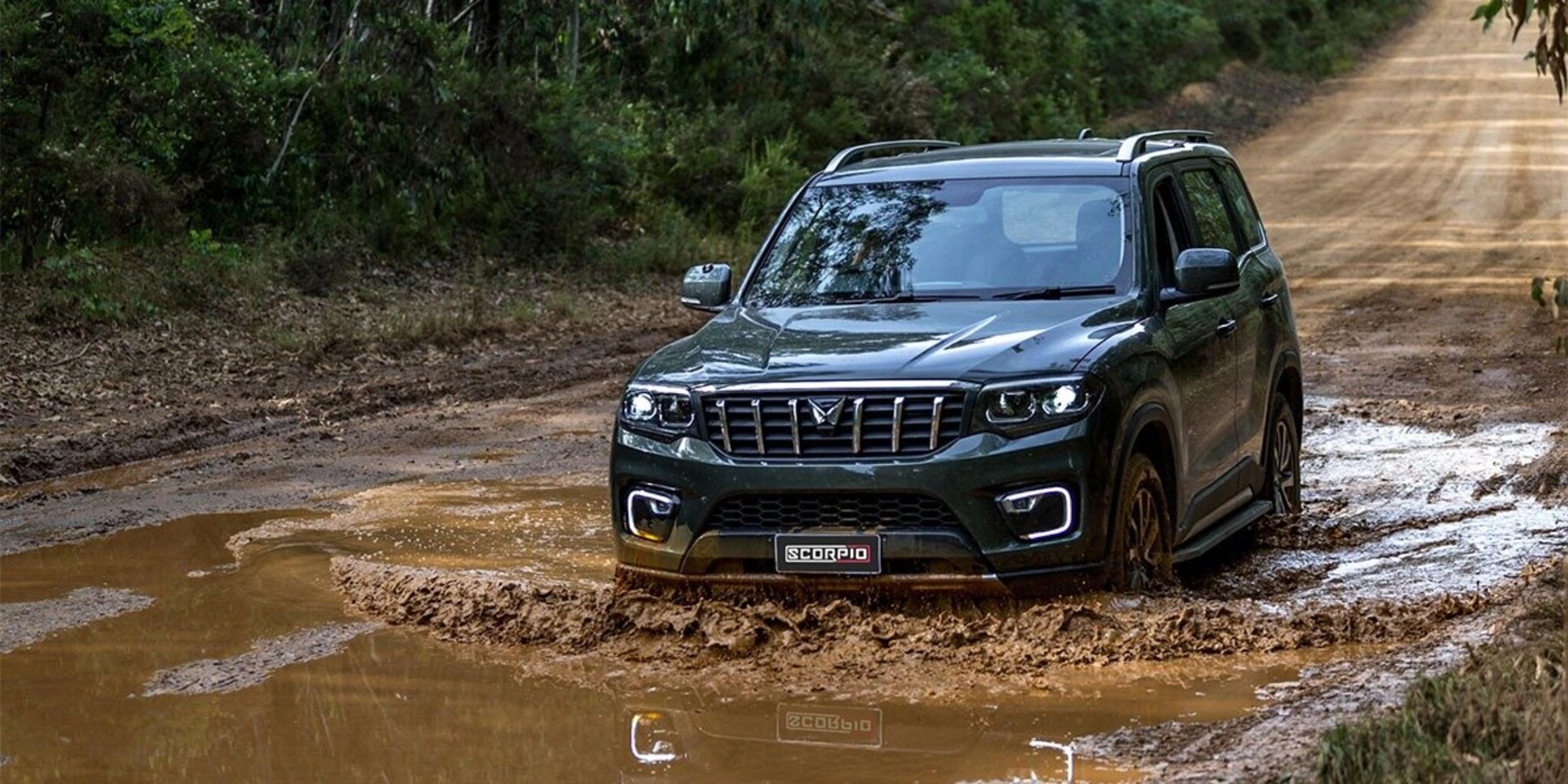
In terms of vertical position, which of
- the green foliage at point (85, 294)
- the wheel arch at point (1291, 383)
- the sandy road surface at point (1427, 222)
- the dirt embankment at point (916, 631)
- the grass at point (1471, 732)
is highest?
the grass at point (1471, 732)

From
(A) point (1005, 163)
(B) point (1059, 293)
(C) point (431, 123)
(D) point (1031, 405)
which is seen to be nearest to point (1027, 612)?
(D) point (1031, 405)

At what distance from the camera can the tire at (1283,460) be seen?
30.2 feet

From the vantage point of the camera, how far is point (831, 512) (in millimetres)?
6766

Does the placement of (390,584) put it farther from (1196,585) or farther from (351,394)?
(351,394)

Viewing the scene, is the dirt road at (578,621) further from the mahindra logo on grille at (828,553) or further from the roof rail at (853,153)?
the roof rail at (853,153)

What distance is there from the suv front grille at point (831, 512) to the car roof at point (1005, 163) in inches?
80.2

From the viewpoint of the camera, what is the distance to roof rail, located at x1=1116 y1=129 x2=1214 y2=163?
8.31 metres

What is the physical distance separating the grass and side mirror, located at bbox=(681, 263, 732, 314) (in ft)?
11.4

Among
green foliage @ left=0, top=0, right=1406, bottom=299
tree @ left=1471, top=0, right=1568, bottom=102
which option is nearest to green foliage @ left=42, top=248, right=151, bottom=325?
green foliage @ left=0, top=0, right=1406, bottom=299

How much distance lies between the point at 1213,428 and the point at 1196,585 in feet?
2.05

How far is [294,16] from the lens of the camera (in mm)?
19359

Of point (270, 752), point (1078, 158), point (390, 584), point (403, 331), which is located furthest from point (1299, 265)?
point (270, 752)

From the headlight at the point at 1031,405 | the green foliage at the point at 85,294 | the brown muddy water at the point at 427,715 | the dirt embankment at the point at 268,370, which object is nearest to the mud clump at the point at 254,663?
the brown muddy water at the point at 427,715

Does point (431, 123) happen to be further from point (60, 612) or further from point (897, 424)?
point (897, 424)
